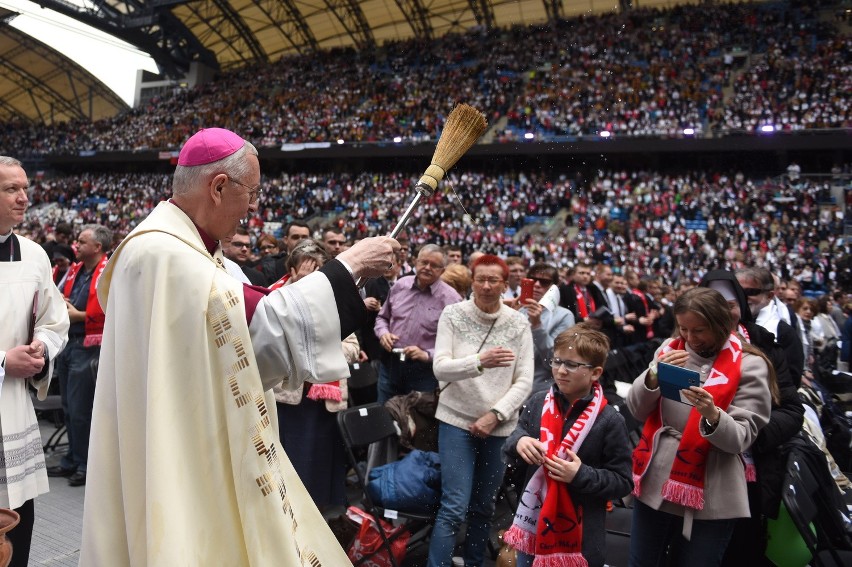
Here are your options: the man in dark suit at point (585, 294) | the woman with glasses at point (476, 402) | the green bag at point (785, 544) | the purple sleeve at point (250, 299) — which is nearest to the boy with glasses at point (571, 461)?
the woman with glasses at point (476, 402)

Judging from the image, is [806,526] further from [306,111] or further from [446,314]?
[306,111]

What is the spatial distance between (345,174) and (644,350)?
19650 mm

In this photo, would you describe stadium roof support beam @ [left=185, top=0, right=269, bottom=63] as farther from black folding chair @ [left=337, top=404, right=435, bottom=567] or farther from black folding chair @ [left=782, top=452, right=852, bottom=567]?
black folding chair @ [left=782, top=452, right=852, bottom=567]

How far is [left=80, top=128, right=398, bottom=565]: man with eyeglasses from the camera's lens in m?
1.53

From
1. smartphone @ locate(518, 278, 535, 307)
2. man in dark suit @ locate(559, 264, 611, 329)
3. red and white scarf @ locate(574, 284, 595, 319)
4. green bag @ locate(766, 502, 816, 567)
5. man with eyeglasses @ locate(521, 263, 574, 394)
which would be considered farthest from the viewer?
red and white scarf @ locate(574, 284, 595, 319)

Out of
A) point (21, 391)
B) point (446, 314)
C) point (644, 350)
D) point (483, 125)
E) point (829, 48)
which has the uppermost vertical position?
point (829, 48)

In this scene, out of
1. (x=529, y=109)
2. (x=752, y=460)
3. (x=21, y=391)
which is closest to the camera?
(x=21, y=391)

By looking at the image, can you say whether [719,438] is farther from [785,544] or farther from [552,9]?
[552,9]

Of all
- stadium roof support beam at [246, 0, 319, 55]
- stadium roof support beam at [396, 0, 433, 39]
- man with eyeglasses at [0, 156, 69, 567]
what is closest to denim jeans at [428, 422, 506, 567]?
man with eyeglasses at [0, 156, 69, 567]

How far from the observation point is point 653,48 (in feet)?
72.5

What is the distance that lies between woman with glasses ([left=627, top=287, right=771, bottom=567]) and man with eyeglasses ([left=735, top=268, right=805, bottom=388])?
80 centimetres

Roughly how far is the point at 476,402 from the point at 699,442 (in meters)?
1.26

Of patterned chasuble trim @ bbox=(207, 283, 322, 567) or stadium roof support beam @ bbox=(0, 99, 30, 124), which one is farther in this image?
stadium roof support beam @ bbox=(0, 99, 30, 124)

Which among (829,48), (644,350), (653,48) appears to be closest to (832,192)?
(829,48)
